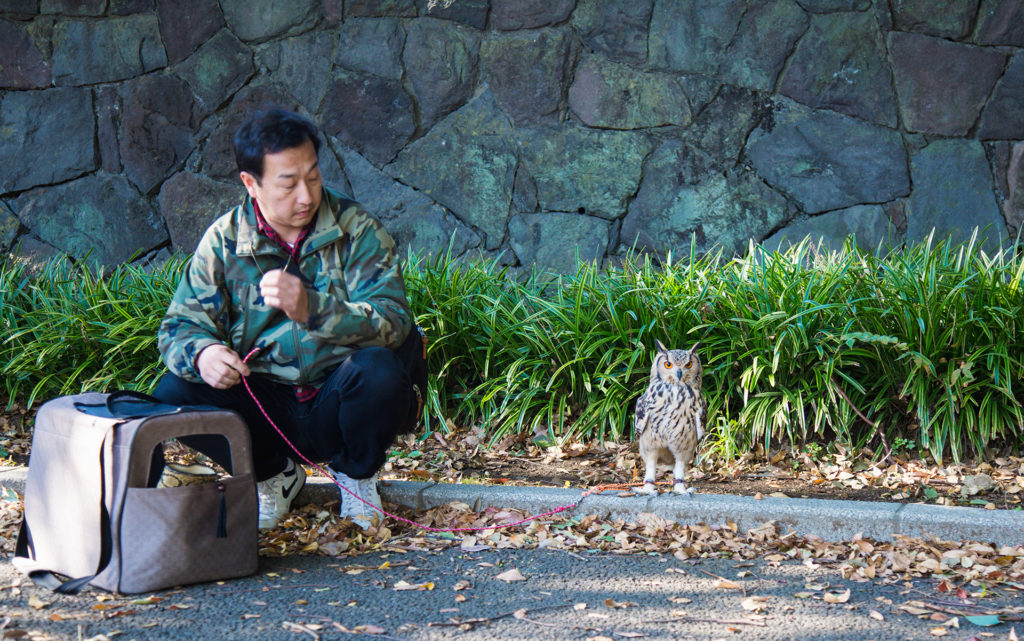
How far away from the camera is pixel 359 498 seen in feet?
11.5

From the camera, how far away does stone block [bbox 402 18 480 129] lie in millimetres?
6309

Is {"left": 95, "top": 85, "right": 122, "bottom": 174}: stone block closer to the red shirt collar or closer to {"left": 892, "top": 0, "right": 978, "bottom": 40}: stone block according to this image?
the red shirt collar

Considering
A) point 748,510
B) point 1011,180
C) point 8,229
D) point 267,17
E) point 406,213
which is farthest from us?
point 8,229

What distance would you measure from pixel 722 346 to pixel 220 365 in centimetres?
237

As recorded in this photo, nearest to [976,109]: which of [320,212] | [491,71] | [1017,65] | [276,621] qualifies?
[1017,65]

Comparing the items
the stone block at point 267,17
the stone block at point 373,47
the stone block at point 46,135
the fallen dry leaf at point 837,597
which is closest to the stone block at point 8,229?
the stone block at point 46,135

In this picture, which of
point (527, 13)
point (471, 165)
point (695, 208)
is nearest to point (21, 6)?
point (471, 165)

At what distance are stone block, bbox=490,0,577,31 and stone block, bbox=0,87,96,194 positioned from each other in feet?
9.42

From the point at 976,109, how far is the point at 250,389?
4621mm

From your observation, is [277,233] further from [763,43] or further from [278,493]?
[763,43]

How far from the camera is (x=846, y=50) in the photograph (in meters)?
5.84

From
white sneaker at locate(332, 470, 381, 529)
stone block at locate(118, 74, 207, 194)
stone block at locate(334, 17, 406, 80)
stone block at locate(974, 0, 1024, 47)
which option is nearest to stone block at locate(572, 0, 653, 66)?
stone block at locate(334, 17, 406, 80)

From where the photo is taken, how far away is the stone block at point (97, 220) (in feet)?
21.8

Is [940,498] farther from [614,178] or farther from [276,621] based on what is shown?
[614,178]
